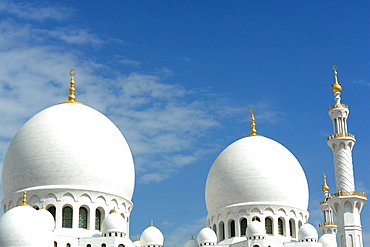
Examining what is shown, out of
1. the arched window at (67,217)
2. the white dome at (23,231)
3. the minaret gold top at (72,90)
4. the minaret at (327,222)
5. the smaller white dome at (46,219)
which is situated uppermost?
the minaret gold top at (72,90)

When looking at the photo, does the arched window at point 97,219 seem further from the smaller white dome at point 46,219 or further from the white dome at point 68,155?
the smaller white dome at point 46,219

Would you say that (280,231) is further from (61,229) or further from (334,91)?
(61,229)

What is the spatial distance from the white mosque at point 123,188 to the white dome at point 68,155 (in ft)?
0.18

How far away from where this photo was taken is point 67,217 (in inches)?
1420

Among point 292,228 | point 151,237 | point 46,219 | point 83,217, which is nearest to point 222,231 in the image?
point 292,228

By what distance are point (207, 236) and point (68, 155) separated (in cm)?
923

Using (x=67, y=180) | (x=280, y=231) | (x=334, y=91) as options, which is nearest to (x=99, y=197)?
(x=67, y=180)

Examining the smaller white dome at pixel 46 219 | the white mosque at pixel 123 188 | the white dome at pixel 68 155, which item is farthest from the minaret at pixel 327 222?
the smaller white dome at pixel 46 219

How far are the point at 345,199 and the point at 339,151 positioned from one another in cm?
270

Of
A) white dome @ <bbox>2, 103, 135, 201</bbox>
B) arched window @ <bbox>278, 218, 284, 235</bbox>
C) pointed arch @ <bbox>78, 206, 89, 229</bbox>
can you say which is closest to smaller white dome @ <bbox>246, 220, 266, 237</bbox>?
arched window @ <bbox>278, 218, 284, 235</bbox>

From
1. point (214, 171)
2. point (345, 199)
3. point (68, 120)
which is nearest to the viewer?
point (345, 199)

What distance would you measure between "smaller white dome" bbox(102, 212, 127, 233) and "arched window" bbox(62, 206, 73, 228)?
83.0 inches

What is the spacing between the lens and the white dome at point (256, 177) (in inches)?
1582

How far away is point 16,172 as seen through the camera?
37.5 metres
